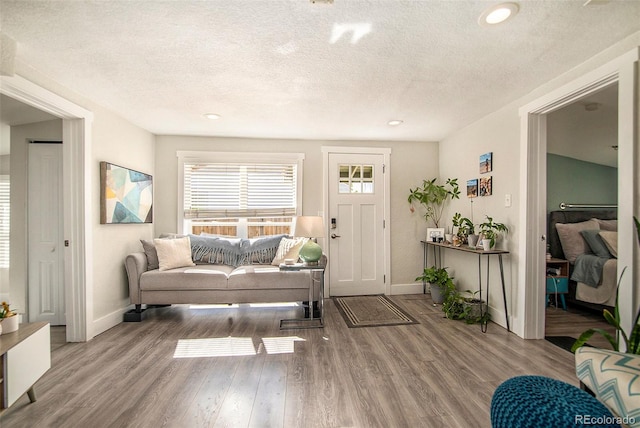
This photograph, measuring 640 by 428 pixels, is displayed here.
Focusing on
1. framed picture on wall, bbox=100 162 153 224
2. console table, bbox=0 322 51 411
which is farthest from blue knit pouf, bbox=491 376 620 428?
framed picture on wall, bbox=100 162 153 224

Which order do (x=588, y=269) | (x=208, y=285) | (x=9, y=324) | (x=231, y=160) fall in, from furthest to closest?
Result: (x=231, y=160)
(x=588, y=269)
(x=208, y=285)
(x=9, y=324)

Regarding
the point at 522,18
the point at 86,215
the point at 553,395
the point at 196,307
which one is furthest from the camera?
the point at 196,307

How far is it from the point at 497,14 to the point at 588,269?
3.42 meters

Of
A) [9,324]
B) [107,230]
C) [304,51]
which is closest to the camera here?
[9,324]

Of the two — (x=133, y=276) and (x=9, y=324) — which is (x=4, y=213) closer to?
(x=133, y=276)

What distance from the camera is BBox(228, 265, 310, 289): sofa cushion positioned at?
334cm

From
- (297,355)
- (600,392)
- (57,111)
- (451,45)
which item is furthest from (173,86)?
(600,392)

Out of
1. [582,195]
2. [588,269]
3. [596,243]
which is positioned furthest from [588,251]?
[582,195]

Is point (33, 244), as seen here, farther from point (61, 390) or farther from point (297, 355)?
point (297, 355)

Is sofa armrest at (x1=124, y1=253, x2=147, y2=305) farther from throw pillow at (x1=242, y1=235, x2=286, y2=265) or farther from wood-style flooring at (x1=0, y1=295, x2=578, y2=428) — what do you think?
throw pillow at (x1=242, y1=235, x2=286, y2=265)

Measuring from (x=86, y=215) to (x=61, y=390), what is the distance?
1.51 meters

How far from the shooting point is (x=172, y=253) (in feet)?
11.5

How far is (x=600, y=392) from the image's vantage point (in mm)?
1400

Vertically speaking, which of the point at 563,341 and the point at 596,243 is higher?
the point at 596,243
